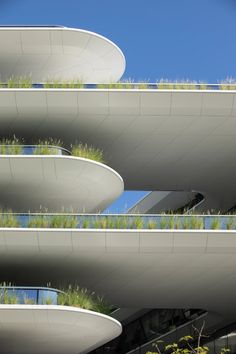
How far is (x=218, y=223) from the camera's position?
64.0 feet

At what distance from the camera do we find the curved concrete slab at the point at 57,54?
2442cm

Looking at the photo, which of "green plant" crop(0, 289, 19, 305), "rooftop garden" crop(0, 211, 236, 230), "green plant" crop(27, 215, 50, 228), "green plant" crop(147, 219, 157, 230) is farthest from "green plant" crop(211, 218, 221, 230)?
"green plant" crop(0, 289, 19, 305)

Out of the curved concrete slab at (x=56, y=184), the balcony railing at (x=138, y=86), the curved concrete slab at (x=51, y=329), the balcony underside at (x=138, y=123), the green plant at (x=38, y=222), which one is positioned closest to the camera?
the curved concrete slab at (x=51, y=329)

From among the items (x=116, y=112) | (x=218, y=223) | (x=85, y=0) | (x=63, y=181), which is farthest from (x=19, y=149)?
(x=85, y=0)

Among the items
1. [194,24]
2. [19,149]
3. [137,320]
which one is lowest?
[137,320]

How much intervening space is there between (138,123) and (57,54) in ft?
16.6

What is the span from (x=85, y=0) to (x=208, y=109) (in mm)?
13418

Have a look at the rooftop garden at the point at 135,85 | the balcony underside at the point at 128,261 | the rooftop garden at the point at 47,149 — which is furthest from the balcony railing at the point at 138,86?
the balcony underside at the point at 128,261

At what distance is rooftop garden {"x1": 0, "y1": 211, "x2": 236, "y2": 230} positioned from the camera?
19.4 m

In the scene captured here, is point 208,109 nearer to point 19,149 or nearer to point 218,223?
point 218,223

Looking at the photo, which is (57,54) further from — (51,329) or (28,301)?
(51,329)

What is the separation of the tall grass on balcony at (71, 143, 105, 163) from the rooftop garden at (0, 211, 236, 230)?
9.24ft

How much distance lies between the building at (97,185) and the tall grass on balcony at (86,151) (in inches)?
14.9

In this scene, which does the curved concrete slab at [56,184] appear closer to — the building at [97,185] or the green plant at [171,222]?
the building at [97,185]
